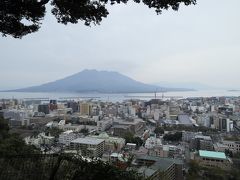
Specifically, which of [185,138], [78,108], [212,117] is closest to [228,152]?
[185,138]

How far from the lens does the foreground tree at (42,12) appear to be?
1.94 metres

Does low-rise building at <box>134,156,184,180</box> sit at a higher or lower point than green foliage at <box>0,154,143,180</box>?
lower

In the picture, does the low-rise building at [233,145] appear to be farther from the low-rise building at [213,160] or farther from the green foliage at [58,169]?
Answer: the green foliage at [58,169]

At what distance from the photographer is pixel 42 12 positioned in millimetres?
2057

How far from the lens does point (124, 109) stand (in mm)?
34406

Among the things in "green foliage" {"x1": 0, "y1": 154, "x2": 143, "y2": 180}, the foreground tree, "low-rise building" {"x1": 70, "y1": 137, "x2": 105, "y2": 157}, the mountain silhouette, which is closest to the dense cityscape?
"low-rise building" {"x1": 70, "y1": 137, "x2": 105, "y2": 157}

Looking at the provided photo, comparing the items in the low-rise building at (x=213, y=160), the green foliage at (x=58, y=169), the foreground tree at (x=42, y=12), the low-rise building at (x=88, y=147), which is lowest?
the low-rise building at (x=213, y=160)

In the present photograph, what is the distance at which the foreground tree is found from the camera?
1936 millimetres

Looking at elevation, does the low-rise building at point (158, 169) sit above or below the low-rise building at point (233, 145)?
above

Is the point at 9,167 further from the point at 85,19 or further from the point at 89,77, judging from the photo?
the point at 89,77

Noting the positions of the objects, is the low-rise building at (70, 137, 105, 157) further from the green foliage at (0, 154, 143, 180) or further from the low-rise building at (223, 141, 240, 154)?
the low-rise building at (223, 141, 240, 154)

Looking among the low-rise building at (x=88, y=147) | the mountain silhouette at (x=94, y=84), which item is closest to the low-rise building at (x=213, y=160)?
the low-rise building at (x=88, y=147)

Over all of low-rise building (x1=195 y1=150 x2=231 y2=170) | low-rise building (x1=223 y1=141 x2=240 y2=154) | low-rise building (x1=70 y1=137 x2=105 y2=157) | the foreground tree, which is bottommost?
low-rise building (x1=223 y1=141 x2=240 y2=154)

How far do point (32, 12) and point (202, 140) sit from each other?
13.9 metres
